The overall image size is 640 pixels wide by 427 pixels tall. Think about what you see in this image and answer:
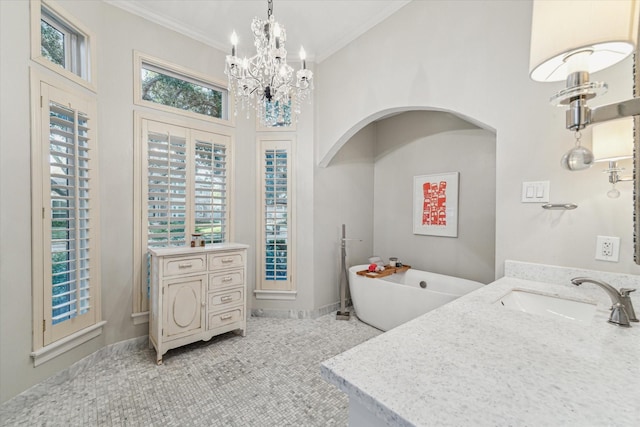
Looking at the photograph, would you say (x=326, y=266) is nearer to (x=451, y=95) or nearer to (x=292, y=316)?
(x=292, y=316)

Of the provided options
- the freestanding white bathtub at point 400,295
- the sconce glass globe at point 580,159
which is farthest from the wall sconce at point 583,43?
the freestanding white bathtub at point 400,295

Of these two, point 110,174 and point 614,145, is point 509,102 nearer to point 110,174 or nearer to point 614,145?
point 614,145

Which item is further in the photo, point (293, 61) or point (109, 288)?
point (293, 61)

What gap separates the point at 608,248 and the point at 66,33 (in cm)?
382

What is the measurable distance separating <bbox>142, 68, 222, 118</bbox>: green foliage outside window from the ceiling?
1.60 ft

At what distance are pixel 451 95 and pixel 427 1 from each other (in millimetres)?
863

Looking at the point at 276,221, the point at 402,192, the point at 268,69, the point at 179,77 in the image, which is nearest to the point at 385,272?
the point at 402,192

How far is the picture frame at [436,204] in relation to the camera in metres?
3.16

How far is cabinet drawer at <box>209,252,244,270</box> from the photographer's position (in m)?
2.62

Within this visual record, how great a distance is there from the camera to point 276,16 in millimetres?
2623

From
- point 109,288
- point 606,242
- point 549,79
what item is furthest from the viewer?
point 109,288

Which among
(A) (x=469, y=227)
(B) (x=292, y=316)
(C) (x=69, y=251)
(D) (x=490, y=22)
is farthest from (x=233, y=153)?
(A) (x=469, y=227)

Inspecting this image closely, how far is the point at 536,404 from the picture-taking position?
56cm

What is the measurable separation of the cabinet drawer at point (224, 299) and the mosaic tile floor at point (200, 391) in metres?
0.36
